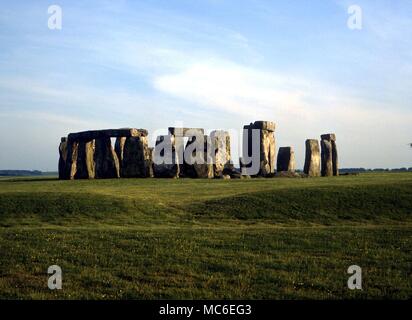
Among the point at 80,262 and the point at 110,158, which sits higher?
the point at 110,158

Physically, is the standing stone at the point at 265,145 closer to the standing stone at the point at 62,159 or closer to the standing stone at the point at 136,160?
the standing stone at the point at 136,160

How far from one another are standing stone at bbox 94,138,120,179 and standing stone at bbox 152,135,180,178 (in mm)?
4045

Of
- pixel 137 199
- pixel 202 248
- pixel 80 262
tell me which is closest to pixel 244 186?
pixel 137 199

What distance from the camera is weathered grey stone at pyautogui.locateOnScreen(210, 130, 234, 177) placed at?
51562 millimetres

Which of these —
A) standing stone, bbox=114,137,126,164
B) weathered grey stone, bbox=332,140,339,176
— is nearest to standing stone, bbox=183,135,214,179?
standing stone, bbox=114,137,126,164

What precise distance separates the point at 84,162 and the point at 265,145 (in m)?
19.5

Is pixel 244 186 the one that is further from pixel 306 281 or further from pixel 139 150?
pixel 306 281

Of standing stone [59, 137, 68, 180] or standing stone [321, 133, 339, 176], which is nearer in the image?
standing stone [59, 137, 68, 180]

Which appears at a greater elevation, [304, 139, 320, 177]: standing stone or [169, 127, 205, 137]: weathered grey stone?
[169, 127, 205, 137]: weathered grey stone

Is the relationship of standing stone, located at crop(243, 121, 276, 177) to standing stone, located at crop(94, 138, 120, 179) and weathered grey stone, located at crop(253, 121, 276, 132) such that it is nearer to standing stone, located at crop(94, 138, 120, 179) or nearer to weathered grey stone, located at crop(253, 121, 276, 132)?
weathered grey stone, located at crop(253, 121, 276, 132)

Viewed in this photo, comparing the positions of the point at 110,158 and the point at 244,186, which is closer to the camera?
the point at 244,186

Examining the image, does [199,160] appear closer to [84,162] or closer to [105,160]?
[105,160]
